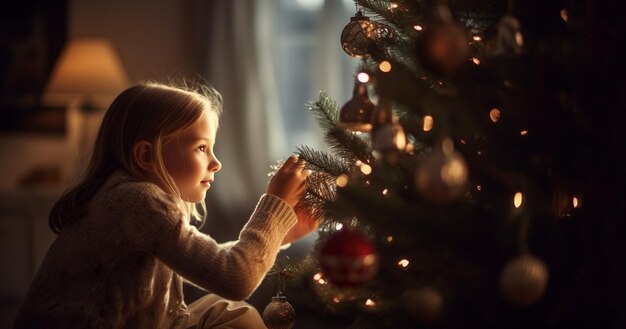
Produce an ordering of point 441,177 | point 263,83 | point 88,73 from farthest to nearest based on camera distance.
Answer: point 88,73, point 263,83, point 441,177

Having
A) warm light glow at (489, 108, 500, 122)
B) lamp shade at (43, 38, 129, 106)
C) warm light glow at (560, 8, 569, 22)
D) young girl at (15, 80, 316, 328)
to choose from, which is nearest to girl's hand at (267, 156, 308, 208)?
young girl at (15, 80, 316, 328)

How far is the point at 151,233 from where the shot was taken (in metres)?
1.32

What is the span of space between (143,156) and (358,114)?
0.47 m

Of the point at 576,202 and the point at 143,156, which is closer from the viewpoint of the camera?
the point at 576,202

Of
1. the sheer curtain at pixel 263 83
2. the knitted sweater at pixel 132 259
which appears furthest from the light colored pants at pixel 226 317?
the sheer curtain at pixel 263 83

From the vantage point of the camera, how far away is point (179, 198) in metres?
1.46

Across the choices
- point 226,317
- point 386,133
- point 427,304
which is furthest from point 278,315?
point 386,133

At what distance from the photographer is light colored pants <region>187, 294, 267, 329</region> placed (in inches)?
57.5

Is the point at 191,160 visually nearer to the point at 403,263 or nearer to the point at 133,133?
the point at 133,133

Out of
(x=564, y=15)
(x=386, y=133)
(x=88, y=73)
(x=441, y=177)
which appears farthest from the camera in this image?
(x=88, y=73)

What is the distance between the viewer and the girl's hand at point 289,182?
1390mm

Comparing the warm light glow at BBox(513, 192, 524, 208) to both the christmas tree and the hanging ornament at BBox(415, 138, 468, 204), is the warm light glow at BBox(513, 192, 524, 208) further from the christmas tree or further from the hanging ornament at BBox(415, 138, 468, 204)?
the hanging ornament at BBox(415, 138, 468, 204)

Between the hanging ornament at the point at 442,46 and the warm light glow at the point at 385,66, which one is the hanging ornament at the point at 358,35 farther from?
the hanging ornament at the point at 442,46

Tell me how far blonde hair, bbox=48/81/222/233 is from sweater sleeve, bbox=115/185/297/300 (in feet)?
0.35
